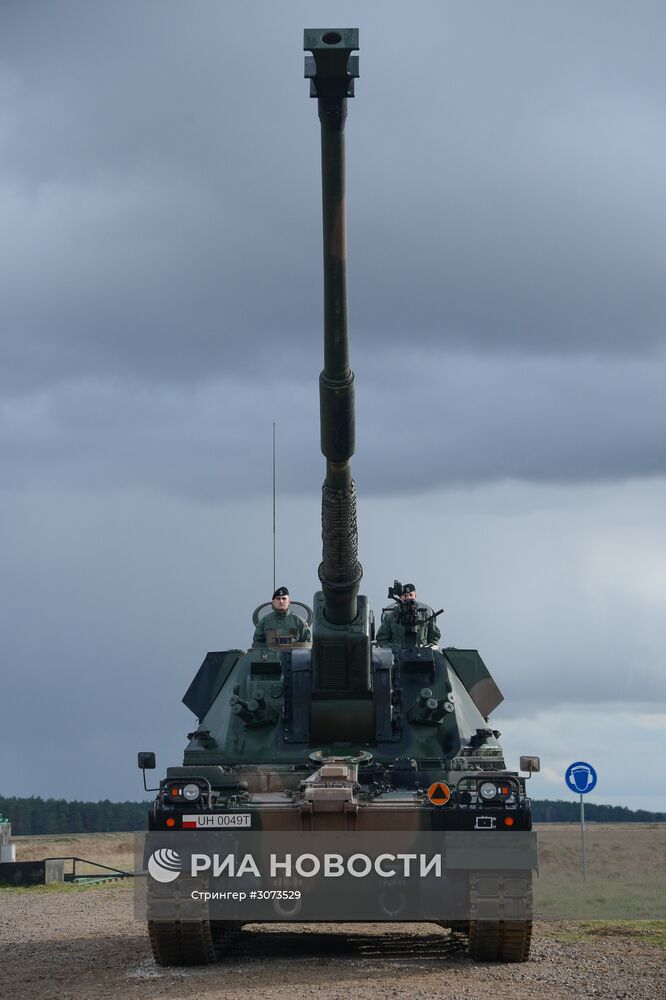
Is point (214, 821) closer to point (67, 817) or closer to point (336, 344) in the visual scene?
point (336, 344)

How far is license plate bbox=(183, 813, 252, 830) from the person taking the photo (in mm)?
12742

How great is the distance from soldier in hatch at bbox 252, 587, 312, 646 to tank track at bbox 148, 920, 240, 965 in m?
3.92

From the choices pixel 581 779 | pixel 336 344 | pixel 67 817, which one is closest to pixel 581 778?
pixel 581 779

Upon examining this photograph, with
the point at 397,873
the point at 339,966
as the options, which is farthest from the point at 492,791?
A: the point at 339,966

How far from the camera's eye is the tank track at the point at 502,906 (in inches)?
491

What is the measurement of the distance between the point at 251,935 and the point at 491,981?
5463mm

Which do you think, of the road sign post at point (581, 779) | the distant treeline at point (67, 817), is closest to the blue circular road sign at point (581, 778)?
the road sign post at point (581, 779)

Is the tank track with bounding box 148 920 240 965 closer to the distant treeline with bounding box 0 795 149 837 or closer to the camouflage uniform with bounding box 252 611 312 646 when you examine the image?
the camouflage uniform with bounding box 252 611 312 646

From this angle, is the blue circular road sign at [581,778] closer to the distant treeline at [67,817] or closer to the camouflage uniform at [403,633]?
the camouflage uniform at [403,633]

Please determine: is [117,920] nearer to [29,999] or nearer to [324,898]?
[324,898]

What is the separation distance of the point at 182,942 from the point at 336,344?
5157mm

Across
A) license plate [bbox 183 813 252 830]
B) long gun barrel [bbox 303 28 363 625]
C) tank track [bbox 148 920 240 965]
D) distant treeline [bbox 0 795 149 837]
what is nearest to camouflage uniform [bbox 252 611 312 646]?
long gun barrel [bbox 303 28 363 625]

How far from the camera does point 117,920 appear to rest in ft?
63.3

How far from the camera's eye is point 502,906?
12.5m
